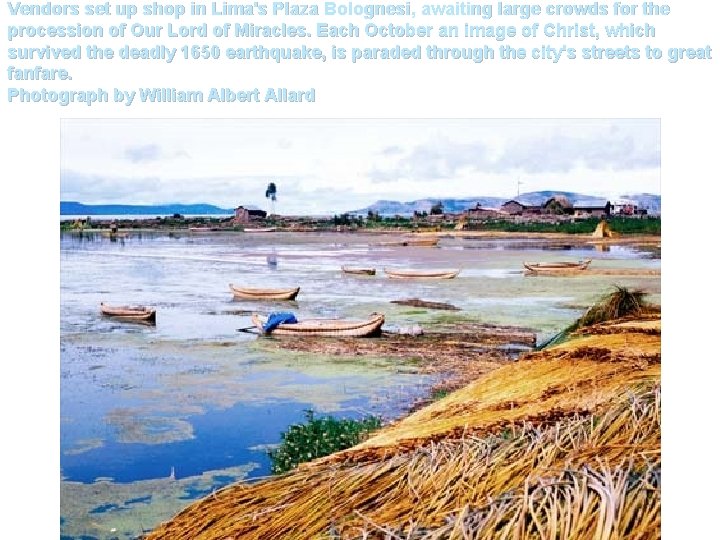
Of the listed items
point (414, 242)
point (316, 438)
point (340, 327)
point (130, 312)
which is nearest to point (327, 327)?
point (340, 327)

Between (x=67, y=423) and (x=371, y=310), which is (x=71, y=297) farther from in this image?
(x=371, y=310)

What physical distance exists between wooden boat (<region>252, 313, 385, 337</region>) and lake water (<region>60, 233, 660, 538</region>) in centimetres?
5

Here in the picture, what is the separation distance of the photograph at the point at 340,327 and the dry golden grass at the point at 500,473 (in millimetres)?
10

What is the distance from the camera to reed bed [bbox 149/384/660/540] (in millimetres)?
3508

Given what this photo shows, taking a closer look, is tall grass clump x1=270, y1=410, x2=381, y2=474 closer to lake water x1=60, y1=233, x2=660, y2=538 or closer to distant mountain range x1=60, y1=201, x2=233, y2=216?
lake water x1=60, y1=233, x2=660, y2=538

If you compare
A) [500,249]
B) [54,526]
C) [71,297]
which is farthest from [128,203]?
[500,249]

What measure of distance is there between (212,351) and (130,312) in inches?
17.0

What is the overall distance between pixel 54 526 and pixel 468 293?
224 cm

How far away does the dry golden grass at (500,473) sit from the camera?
3.54 m

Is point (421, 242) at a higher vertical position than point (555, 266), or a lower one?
higher

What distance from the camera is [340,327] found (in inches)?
166

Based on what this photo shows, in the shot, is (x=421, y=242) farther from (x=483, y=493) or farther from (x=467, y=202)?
(x=483, y=493)

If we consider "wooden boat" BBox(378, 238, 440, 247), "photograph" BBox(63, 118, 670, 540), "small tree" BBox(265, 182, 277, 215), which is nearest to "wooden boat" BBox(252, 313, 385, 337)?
"photograph" BBox(63, 118, 670, 540)

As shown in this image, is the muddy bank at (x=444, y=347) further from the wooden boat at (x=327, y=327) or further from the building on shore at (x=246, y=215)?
the building on shore at (x=246, y=215)
